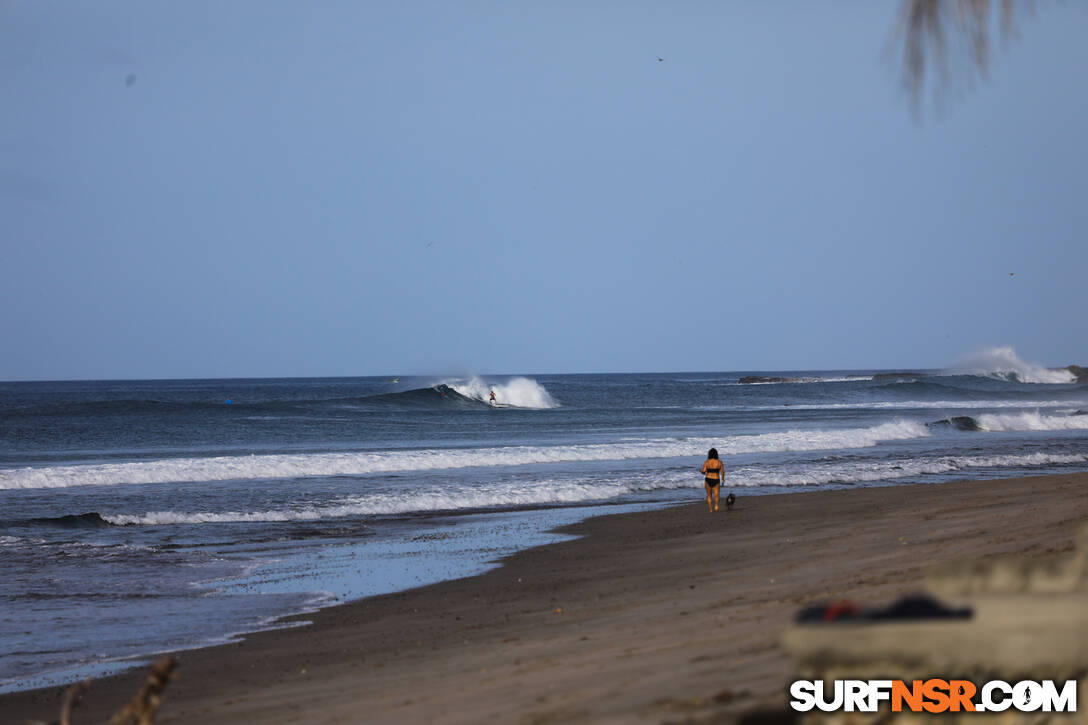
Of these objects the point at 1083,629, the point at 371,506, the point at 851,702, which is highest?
the point at 1083,629

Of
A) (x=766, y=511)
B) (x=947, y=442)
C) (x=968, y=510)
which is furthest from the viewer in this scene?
(x=947, y=442)

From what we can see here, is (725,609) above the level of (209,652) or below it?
above

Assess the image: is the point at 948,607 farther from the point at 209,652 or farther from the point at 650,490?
the point at 650,490

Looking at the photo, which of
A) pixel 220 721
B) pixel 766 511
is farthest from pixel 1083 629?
pixel 766 511

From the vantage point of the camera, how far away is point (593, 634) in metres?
6.65

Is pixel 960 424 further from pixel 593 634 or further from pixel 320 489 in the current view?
pixel 593 634

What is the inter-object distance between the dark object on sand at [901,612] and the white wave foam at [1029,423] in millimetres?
37735

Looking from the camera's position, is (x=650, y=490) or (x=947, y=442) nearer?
(x=650, y=490)

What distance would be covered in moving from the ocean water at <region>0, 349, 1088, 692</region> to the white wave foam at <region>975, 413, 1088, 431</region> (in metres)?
0.16

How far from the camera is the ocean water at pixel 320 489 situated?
384 inches

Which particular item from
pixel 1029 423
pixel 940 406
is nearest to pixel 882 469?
pixel 1029 423

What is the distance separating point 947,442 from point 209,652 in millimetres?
27763

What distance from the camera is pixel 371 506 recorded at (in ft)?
58.7

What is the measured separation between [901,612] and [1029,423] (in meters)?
39.7
